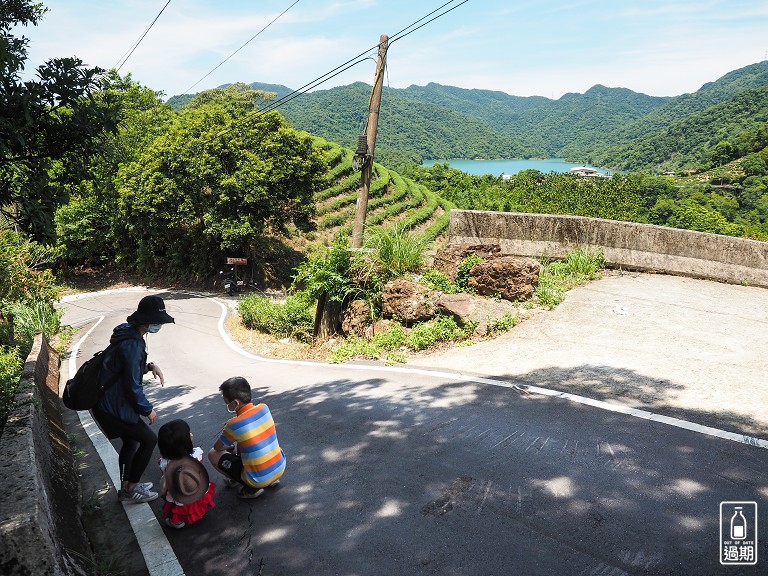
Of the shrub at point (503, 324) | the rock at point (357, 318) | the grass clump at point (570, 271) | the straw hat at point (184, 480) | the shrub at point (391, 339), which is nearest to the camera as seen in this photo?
the straw hat at point (184, 480)

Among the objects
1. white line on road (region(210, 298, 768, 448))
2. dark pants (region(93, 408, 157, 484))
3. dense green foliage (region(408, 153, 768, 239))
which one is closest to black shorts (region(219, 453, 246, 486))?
dark pants (region(93, 408, 157, 484))

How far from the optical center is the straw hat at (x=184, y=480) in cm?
386

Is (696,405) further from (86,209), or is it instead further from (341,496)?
(86,209)

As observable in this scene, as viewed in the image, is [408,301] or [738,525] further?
[408,301]

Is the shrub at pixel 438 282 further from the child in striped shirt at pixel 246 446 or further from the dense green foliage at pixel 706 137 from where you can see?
the dense green foliage at pixel 706 137

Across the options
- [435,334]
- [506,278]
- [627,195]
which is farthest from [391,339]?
[627,195]

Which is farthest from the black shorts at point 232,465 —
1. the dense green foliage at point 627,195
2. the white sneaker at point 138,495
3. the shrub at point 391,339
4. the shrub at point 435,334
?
the dense green foliage at point 627,195

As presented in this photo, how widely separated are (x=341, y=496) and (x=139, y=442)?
1696mm

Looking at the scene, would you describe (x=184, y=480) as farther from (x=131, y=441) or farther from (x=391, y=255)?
(x=391, y=255)

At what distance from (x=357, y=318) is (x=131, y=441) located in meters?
6.18

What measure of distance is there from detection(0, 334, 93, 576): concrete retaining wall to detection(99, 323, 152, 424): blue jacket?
62 cm

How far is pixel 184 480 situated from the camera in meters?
3.86

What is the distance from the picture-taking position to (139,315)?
13.7ft

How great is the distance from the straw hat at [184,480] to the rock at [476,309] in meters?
5.52
